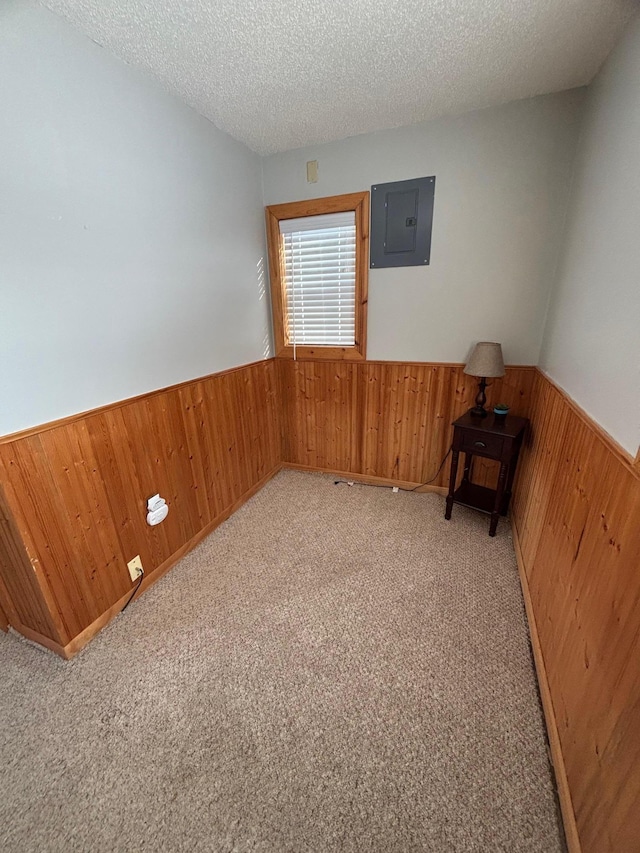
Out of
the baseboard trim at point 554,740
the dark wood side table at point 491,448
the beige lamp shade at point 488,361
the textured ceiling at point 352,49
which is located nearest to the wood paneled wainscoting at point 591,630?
the baseboard trim at point 554,740

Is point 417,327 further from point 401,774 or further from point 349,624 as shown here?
point 401,774

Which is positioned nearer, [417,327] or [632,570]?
[632,570]

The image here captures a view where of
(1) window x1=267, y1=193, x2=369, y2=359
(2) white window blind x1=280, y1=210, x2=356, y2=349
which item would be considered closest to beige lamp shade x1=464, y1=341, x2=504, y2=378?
(1) window x1=267, y1=193, x2=369, y2=359

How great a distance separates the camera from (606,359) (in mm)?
1188

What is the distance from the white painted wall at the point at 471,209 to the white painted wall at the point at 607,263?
0.19 m

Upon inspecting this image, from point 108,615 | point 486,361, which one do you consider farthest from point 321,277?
→ point 108,615

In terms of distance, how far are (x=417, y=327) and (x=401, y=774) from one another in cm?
235

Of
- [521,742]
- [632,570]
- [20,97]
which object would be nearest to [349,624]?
[521,742]

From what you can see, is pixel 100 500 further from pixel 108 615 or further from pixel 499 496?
pixel 499 496

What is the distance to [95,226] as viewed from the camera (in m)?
1.45

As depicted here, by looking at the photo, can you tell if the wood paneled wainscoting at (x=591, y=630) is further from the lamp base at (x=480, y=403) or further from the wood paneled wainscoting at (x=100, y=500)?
the wood paneled wainscoting at (x=100, y=500)

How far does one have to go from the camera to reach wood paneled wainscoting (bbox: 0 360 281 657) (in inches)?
51.9

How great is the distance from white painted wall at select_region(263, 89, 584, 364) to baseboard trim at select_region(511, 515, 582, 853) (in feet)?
5.20

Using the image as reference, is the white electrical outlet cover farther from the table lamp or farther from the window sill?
the table lamp
